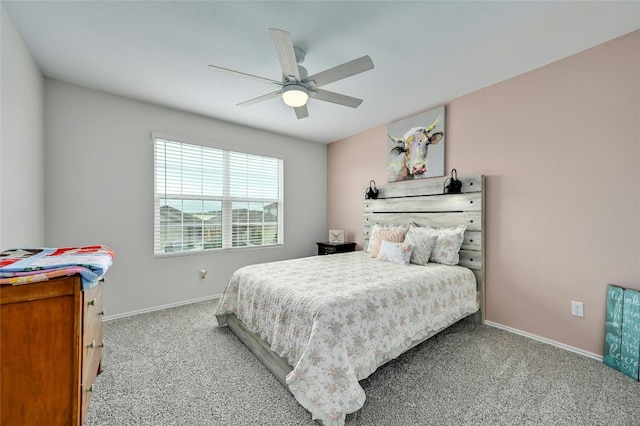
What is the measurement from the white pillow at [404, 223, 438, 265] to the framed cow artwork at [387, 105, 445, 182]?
2.70ft

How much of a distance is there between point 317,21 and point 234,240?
307cm

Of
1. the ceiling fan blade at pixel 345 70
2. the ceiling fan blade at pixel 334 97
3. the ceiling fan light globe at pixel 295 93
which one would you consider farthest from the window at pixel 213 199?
the ceiling fan blade at pixel 345 70

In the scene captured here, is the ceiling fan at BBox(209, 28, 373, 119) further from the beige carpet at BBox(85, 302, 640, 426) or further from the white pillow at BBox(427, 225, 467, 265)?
the beige carpet at BBox(85, 302, 640, 426)

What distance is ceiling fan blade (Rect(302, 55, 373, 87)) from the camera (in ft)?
5.84

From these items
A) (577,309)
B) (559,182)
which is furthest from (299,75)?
(577,309)

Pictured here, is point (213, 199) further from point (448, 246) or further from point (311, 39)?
point (448, 246)

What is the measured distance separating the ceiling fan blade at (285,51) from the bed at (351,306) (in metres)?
1.62

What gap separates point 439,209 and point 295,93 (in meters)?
2.22

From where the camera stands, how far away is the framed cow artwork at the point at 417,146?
3.27 m

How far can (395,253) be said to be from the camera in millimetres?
2957

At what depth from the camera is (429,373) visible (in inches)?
78.4

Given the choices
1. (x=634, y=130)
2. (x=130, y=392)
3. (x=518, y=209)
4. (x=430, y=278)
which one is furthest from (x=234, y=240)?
(x=634, y=130)

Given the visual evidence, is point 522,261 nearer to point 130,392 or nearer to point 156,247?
point 130,392

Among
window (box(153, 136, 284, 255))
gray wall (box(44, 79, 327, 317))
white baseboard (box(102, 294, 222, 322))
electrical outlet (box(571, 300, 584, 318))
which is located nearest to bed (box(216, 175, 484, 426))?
electrical outlet (box(571, 300, 584, 318))
